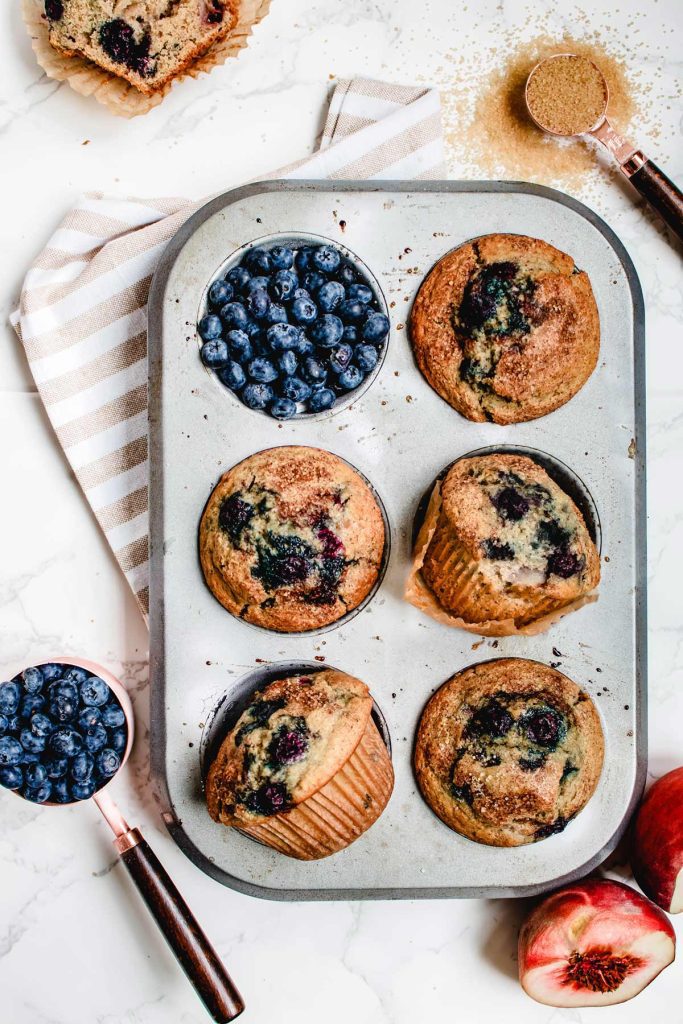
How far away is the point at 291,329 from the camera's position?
241 cm

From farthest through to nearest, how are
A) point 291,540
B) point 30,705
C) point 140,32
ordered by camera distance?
point 140,32 < point 30,705 < point 291,540

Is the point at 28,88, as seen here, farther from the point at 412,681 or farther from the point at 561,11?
the point at 412,681

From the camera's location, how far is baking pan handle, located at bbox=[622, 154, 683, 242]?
2750 millimetres

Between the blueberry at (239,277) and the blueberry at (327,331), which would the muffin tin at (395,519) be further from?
the blueberry at (327,331)

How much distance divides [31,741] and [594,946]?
1768mm

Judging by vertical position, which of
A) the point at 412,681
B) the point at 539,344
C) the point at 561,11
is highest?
the point at 561,11

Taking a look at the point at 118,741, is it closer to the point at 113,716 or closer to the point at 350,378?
the point at 113,716

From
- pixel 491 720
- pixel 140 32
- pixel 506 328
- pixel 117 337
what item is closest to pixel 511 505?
pixel 506 328

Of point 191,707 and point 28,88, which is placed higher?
point 28,88

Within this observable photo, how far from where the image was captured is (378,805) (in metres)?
2.43

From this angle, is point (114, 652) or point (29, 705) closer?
point (29, 705)

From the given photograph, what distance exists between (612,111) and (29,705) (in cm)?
267

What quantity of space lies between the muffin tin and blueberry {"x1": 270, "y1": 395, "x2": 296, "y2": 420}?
56 millimetres

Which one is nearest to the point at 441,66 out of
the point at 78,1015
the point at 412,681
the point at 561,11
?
the point at 561,11
